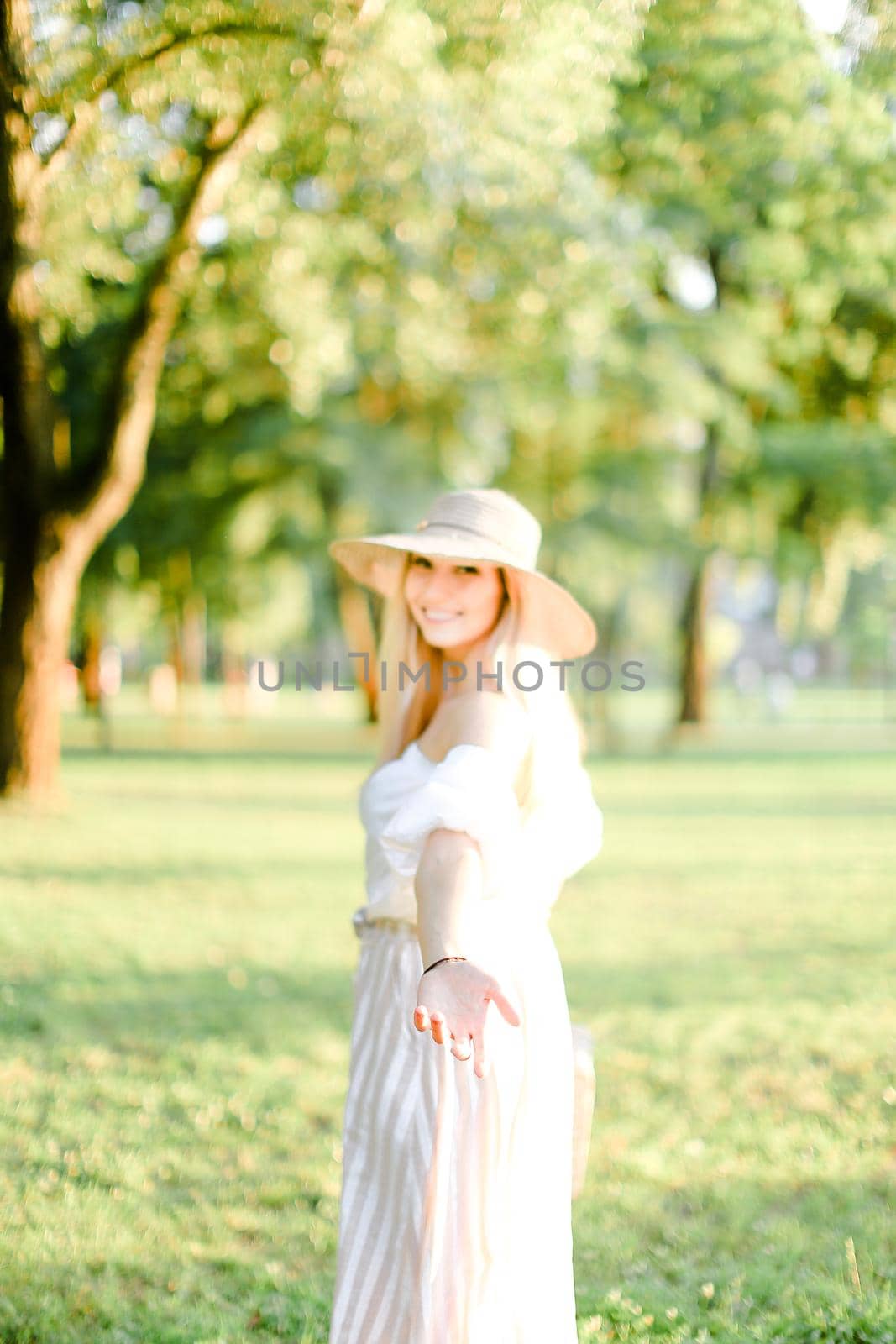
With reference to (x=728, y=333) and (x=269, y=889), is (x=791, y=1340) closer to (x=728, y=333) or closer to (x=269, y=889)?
(x=269, y=889)

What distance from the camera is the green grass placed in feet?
10.7

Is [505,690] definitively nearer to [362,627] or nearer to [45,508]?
[45,508]

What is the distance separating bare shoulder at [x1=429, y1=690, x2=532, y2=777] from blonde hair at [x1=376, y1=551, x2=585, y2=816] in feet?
0.14

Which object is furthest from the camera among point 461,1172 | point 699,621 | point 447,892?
point 699,621

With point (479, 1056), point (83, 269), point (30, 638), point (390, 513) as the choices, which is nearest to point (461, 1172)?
point (479, 1056)

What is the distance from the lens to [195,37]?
6.55 meters

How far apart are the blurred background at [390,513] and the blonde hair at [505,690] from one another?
1.69 meters

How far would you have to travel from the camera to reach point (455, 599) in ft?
7.94

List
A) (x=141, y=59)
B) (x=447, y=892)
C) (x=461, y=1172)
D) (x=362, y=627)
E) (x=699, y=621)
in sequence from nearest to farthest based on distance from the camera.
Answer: (x=447, y=892)
(x=461, y=1172)
(x=141, y=59)
(x=362, y=627)
(x=699, y=621)

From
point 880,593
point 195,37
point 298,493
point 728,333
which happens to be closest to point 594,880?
point 195,37

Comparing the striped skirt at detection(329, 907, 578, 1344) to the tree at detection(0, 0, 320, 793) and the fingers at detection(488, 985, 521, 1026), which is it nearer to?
the fingers at detection(488, 985, 521, 1026)

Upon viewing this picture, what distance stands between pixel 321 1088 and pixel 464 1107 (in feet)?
9.44

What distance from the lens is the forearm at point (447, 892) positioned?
1.95 metres

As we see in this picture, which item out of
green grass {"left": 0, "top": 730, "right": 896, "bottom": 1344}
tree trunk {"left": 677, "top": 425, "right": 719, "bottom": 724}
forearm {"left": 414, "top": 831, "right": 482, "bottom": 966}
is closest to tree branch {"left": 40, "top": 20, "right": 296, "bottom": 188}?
green grass {"left": 0, "top": 730, "right": 896, "bottom": 1344}
